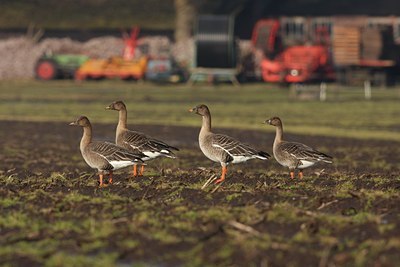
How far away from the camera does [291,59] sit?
69438 mm

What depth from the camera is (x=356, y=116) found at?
45188 millimetres

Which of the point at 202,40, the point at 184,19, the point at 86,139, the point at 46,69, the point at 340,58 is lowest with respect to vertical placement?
the point at 46,69

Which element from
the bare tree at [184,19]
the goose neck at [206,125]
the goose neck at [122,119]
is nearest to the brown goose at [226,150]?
the goose neck at [206,125]

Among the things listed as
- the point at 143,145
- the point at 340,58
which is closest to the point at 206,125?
the point at 143,145

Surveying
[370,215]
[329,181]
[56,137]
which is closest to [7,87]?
[56,137]

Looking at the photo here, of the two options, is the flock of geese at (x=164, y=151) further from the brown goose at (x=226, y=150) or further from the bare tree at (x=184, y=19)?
the bare tree at (x=184, y=19)

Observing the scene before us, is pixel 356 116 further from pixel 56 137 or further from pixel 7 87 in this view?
pixel 7 87

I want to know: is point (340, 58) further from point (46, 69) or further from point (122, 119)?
point (122, 119)

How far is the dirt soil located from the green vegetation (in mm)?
10117

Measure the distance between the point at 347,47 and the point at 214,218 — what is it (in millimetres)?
56079

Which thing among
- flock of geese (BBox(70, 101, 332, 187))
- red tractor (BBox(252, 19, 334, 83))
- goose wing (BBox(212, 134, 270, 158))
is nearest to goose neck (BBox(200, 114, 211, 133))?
flock of geese (BBox(70, 101, 332, 187))

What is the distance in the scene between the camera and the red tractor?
69.1 m

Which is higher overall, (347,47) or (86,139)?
(86,139)

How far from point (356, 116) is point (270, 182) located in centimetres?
2607
